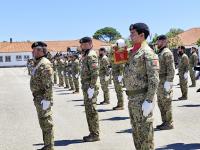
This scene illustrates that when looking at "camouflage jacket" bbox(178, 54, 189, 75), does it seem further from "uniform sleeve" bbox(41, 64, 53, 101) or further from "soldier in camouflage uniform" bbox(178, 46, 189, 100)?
"uniform sleeve" bbox(41, 64, 53, 101)

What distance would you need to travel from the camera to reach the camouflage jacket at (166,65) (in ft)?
34.1

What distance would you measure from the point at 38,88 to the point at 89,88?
5.48ft

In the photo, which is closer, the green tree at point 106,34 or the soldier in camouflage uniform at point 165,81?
the soldier in camouflage uniform at point 165,81

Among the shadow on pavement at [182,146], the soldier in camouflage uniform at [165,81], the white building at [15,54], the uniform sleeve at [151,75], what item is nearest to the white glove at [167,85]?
the soldier in camouflage uniform at [165,81]

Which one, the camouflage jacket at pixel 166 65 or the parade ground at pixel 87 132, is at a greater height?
the camouflage jacket at pixel 166 65

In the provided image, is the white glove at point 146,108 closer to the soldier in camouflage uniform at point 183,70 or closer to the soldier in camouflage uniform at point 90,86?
the soldier in camouflage uniform at point 90,86

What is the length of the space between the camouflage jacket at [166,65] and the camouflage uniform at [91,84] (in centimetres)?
174

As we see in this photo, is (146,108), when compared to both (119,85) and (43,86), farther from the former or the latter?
(119,85)

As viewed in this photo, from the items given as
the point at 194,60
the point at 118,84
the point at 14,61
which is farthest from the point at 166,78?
the point at 14,61

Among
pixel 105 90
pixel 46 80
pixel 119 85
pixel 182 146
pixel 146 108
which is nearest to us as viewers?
pixel 146 108

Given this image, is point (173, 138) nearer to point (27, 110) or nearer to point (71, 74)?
point (27, 110)

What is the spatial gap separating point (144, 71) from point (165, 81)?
4.13m

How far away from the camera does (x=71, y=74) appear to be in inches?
985

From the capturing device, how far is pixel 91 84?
9.54 metres
